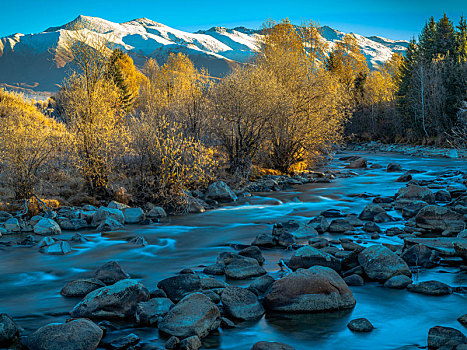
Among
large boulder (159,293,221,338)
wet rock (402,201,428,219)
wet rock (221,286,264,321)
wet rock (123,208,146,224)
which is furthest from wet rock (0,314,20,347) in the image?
wet rock (402,201,428,219)

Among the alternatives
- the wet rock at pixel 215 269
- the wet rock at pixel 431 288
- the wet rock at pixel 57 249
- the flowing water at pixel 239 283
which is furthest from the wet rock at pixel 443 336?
the wet rock at pixel 57 249

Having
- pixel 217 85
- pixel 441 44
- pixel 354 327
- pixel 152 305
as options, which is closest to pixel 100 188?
pixel 217 85

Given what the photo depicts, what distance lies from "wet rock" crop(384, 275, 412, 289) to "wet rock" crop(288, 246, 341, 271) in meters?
0.96

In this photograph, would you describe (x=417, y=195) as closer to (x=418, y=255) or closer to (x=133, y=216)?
(x=418, y=255)

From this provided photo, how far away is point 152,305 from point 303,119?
18120 mm

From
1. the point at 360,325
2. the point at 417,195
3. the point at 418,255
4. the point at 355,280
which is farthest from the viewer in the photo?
the point at 417,195

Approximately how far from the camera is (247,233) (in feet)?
38.0

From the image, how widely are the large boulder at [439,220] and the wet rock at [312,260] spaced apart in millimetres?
4089

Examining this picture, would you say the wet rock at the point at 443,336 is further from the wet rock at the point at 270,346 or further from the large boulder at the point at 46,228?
the large boulder at the point at 46,228

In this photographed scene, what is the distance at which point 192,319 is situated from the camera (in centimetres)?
531

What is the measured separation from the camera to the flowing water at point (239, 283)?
533cm

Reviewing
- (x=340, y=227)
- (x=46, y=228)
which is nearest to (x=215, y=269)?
(x=340, y=227)

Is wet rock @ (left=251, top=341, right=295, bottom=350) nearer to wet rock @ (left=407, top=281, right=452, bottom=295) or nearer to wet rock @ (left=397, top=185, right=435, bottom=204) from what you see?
wet rock @ (left=407, top=281, right=452, bottom=295)

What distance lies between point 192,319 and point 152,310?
795 mm
